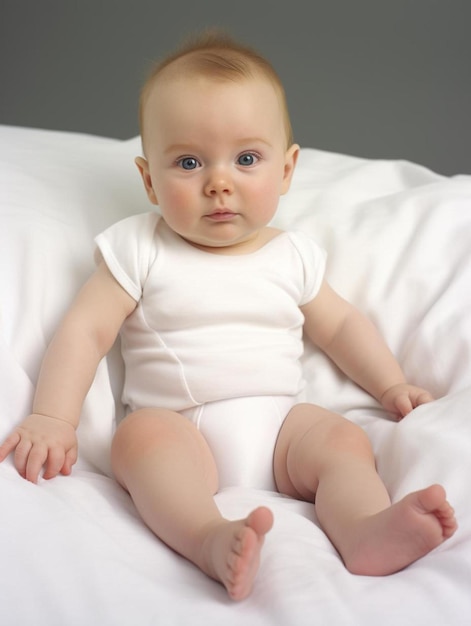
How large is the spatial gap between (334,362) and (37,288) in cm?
55

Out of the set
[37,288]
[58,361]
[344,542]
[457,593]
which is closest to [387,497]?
Result: [344,542]

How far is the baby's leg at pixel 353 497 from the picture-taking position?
106 cm

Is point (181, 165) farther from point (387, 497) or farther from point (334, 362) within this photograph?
point (387, 497)

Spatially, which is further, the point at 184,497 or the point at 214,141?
the point at 214,141

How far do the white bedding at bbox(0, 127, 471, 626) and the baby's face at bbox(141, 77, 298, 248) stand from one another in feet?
0.86

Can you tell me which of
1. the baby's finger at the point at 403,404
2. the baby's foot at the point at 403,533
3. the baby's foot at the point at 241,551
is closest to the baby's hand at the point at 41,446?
the baby's foot at the point at 241,551

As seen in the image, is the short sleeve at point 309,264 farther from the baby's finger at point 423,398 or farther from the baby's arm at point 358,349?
the baby's finger at point 423,398

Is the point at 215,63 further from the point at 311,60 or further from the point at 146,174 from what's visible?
the point at 311,60

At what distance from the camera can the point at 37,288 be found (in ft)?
5.04

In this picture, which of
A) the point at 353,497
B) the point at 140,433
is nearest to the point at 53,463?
the point at 140,433

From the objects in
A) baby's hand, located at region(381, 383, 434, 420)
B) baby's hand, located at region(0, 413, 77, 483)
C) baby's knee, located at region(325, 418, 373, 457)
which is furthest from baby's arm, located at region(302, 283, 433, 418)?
baby's hand, located at region(0, 413, 77, 483)

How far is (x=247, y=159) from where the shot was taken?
4.87 ft

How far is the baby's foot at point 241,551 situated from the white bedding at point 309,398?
1.1 inches

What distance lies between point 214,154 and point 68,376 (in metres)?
0.43
